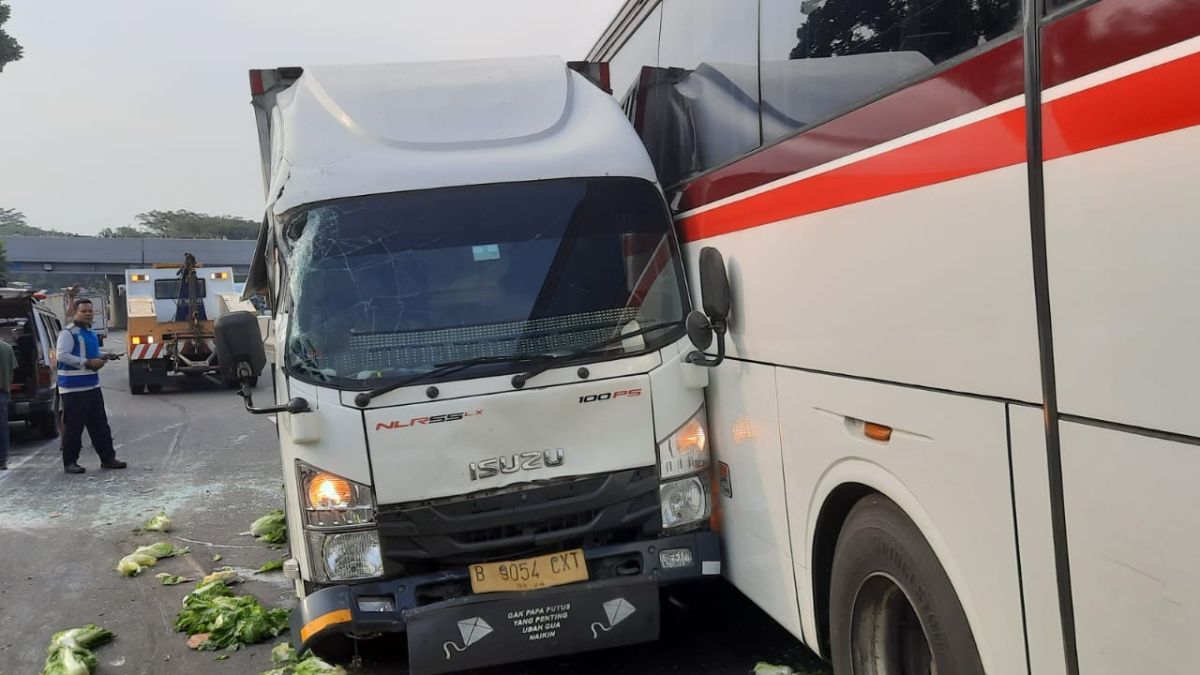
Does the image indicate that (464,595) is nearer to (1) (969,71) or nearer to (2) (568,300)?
(2) (568,300)

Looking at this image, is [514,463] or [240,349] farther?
[240,349]

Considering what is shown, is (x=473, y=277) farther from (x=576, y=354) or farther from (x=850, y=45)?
(x=850, y=45)

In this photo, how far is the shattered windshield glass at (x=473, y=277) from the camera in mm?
4121

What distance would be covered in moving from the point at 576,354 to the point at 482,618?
1.21 m

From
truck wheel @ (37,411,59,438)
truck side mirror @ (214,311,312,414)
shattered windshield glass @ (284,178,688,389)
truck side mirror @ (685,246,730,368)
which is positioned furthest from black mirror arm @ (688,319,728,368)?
truck wheel @ (37,411,59,438)

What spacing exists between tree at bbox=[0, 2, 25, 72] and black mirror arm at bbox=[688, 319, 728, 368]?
2499 centimetres

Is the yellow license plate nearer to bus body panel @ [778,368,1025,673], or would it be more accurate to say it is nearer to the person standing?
bus body panel @ [778,368,1025,673]

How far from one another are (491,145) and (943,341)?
105 inches

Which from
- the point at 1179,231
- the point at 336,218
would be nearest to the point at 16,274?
the point at 336,218

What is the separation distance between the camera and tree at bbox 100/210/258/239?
271 feet

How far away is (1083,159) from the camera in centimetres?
198

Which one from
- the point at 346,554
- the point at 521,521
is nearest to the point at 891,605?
the point at 521,521

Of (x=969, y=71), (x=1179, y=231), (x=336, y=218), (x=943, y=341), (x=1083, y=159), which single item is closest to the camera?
(x=1179, y=231)

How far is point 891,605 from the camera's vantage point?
3125 millimetres
